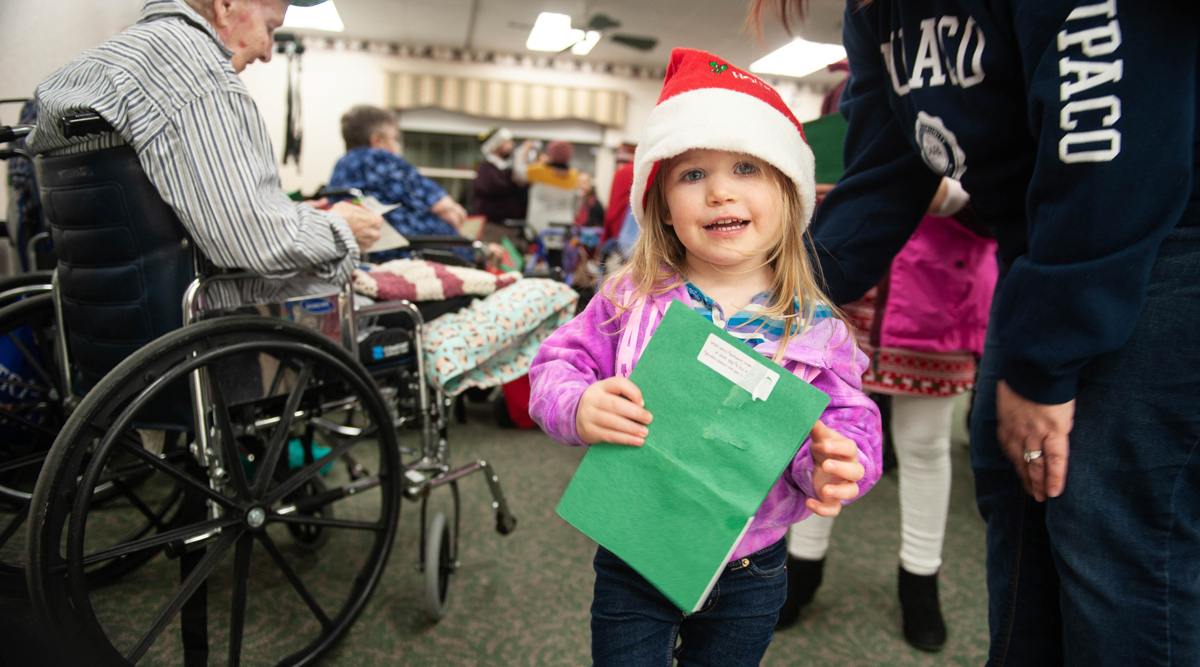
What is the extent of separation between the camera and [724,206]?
57cm

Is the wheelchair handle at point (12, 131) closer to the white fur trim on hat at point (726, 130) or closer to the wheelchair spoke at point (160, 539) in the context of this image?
the wheelchair spoke at point (160, 539)

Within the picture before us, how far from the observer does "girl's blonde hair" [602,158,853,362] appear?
598 mm

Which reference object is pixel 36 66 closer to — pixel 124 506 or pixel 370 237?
pixel 370 237

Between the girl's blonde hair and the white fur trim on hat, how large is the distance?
25 millimetres

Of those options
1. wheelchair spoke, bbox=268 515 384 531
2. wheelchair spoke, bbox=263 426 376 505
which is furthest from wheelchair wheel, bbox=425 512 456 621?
wheelchair spoke, bbox=263 426 376 505

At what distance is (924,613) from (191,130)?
58.8 inches

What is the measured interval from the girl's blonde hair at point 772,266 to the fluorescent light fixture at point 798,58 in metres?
0.23

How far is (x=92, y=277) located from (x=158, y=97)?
27cm

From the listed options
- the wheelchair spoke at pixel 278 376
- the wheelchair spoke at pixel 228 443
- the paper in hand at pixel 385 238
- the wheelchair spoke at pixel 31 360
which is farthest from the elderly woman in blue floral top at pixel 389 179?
the wheelchair spoke at pixel 228 443

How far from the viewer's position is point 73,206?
2.77 ft

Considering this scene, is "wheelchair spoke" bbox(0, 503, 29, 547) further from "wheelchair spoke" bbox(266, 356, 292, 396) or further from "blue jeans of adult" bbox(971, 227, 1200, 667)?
"blue jeans of adult" bbox(971, 227, 1200, 667)

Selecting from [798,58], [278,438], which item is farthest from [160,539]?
[798,58]

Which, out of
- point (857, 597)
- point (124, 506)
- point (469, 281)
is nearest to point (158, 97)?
point (469, 281)

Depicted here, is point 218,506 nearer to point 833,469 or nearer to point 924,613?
point 833,469
